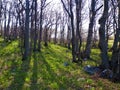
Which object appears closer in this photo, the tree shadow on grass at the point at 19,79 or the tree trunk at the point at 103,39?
the tree shadow on grass at the point at 19,79

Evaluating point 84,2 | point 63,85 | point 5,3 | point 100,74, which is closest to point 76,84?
point 63,85

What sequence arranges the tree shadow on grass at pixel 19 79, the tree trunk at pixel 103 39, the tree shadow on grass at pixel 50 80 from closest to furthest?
1. the tree shadow on grass at pixel 19 79
2. the tree shadow on grass at pixel 50 80
3. the tree trunk at pixel 103 39

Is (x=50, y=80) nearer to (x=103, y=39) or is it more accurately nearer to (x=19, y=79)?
(x=19, y=79)

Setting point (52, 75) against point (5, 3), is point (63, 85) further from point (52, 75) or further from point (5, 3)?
point (5, 3)

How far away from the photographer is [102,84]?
48.0 feet

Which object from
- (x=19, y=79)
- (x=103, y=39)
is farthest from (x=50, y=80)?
(x=103, y=39)

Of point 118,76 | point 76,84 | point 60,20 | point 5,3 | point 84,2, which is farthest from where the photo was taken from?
point 60,20

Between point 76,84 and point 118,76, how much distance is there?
3572mm

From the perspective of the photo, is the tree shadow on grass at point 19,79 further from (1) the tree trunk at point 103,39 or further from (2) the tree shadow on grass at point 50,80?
(1) the tree trunk at point 103,39

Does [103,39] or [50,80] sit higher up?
[103,39]

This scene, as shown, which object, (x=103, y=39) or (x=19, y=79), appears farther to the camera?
(x=103, y=39)

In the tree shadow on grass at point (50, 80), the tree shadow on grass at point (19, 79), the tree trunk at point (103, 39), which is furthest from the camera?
the tree trunk at point (103, 39)

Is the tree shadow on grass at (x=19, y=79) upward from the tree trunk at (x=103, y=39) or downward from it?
downward

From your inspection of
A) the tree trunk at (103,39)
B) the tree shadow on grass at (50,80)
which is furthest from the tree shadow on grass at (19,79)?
the tree trunk at (103,39)
